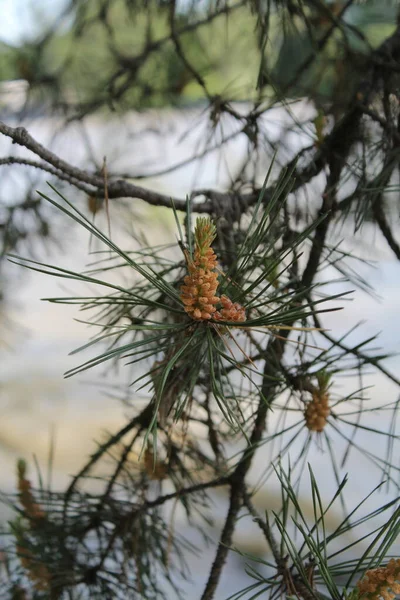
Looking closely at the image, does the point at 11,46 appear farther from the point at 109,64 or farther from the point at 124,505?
the point at 124,505

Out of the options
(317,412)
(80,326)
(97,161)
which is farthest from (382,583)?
(80,326)

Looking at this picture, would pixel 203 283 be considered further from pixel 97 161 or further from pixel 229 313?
pixel 97 161

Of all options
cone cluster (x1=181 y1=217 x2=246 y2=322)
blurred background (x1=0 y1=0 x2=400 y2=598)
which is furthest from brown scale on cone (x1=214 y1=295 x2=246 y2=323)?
blurred background (x1=0 y1=0 x2=400 y2=598)

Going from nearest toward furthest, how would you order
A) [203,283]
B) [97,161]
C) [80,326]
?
[203,283], [97,161], [80,326]

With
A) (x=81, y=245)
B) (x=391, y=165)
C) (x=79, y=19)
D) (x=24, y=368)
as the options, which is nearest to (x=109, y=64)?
(x=79, y=19)

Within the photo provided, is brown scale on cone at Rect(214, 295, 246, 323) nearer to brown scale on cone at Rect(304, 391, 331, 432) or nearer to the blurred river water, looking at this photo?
brown scale on cone at Rect(304, 391, 331, 432)

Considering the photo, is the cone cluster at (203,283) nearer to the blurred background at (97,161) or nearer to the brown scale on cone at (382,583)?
the brown scale on cone at (382,583)
